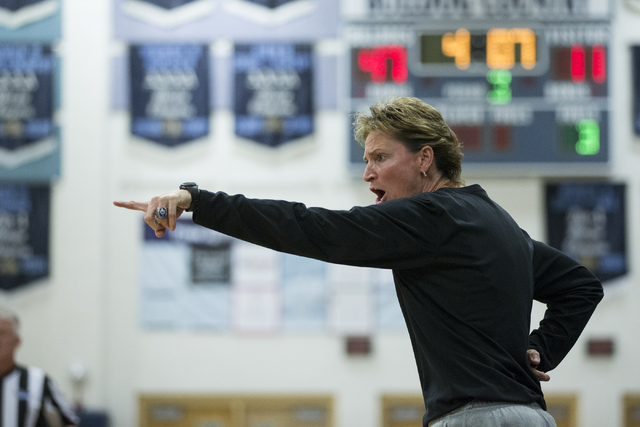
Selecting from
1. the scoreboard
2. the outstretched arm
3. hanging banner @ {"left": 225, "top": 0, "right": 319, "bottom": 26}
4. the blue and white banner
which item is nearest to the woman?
the outstretched arm

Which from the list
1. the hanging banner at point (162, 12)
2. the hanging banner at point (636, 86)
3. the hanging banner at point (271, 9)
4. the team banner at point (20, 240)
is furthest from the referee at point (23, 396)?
the hanging banner at point (636, 86)

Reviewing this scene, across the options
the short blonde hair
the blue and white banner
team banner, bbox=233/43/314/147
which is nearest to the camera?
the short blonde hair

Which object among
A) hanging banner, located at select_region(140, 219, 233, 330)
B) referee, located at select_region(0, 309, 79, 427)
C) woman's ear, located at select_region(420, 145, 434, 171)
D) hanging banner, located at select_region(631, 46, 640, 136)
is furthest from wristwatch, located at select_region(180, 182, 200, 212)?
hanging banner, located at select_region(631, 46, 640, 136)

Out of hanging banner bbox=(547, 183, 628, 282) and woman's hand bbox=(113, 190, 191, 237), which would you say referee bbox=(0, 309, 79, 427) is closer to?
woman's hand bbox=(113, 190, 191, 237)

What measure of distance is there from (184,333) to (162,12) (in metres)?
3.16

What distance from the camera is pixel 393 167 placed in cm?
170

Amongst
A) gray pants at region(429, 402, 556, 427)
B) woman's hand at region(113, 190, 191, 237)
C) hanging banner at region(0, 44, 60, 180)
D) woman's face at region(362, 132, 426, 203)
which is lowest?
gray pants at region(429, 402, 556, 427)

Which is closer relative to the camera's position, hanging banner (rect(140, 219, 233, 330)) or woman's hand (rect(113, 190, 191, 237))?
woman's hand (rect(113, 190, 191, 237))

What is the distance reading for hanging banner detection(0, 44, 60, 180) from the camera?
5848mm

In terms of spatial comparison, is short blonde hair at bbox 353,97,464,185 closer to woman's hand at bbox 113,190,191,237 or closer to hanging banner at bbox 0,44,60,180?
woman's hand at bbox 113,190,191,237

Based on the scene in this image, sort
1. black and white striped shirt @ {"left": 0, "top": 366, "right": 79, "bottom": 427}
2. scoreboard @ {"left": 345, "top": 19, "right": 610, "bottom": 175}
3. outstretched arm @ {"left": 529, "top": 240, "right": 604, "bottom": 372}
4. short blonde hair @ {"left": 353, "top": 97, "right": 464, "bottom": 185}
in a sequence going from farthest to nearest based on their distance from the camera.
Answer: scoreboard @ {"left": 345, "top": 19, "right": 610, "bottom": 175}, black and white striped shirt @ {"left": 0, "top": 366, "right": 79, "bottom": 427}, outstretched arm @ {"left": 529, "top": 240, "right": 604, "bottom": 372}, short blonde hair @ {"left": 353, "top": 97, "right": 464, "bottom": 185}

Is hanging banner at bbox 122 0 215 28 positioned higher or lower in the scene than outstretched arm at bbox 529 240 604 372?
higher

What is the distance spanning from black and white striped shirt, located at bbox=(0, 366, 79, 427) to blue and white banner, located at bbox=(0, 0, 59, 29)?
404 centimetres

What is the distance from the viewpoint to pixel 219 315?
226 inches
